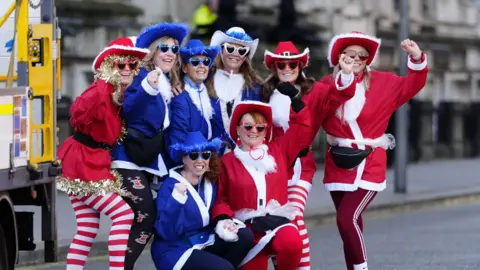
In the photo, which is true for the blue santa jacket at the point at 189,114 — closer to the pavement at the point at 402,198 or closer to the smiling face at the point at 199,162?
the smiling face at the point at 199,162

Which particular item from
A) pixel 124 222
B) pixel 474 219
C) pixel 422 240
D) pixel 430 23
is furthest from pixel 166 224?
pixel 430 23

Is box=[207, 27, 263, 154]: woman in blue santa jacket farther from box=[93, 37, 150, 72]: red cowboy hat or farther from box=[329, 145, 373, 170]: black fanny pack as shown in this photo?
box=[329, 145, 373, 170]: black fanny pack

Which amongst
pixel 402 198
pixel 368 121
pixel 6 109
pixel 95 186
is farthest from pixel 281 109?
pixel 402 198

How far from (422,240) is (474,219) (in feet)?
9.92

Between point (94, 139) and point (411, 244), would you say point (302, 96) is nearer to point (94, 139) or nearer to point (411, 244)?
point (94, 139)

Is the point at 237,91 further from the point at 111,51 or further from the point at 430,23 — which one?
the point at 430,23

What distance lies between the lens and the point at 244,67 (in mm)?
9711

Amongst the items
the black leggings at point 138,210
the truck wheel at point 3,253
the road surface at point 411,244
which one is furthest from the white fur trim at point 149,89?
the road surface at point 411,244

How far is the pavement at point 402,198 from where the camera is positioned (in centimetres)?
1359

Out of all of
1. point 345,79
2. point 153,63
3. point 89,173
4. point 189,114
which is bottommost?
point 89,173

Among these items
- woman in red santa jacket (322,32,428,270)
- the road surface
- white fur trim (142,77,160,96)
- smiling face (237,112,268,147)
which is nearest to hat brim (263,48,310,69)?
woman in red santa jacket (322,32,428,270)

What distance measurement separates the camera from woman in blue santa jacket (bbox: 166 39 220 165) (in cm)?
935

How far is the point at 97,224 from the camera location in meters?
9.47

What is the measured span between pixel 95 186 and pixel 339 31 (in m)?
23.1
